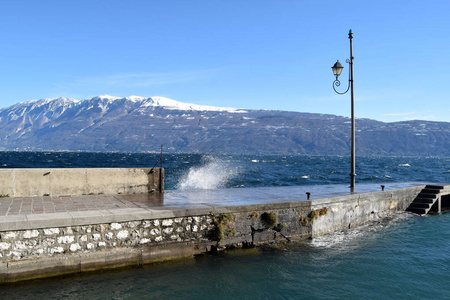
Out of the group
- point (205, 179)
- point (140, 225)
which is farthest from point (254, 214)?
point (205, 179)

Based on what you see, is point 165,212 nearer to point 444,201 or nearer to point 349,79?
point 349,79

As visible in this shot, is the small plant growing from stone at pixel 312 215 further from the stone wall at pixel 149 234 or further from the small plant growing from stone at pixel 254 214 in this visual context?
the small plant growing from stone at pixel 254 214

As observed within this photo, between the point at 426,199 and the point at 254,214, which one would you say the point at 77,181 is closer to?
the point at 254,214

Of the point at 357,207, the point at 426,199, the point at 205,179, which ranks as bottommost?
the point at 205,179

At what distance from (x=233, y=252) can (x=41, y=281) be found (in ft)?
15.2

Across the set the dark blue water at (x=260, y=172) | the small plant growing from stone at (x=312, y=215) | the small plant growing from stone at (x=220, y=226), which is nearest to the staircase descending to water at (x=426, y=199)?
the small plant growing from stone at (x=312, y=215)

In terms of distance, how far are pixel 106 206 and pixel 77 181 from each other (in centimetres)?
235

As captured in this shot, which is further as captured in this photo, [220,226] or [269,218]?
[269,218]

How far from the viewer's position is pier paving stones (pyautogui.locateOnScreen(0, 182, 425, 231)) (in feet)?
24.9

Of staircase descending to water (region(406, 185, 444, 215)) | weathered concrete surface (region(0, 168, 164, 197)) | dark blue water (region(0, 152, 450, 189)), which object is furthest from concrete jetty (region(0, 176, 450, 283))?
dark blue water (region(0, 152, 450, 189))

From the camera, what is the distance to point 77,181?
36.4 feet

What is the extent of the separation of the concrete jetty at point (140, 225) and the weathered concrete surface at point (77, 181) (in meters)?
0.26

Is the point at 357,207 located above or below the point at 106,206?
below

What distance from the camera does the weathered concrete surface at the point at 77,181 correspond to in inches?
408
